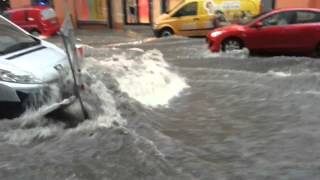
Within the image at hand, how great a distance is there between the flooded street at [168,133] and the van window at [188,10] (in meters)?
11.1

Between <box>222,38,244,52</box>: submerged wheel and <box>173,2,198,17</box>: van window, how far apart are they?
576cm

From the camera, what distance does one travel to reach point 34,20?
24188 mm

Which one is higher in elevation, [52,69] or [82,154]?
[52,69]

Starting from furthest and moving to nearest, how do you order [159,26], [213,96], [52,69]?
1. [159,26]
2. [213,96]
3. [52,69]

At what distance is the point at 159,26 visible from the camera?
21.5 m

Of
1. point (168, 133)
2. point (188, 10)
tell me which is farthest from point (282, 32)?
point (168, 133)

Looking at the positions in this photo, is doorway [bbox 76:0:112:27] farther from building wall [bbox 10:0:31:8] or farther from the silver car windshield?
the silver car windshield

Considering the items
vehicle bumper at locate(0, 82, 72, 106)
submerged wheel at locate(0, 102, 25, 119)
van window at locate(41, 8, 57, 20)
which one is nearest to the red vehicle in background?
van window at locate(41, 8, 57, 20)

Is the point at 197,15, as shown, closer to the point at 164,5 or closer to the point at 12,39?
the point at 164,5

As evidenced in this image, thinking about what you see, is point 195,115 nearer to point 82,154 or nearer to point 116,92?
point 116,92

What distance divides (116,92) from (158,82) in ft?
5.48

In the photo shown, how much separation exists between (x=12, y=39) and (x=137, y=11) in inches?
790

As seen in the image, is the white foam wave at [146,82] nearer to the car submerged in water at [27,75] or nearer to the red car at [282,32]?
the car submerged in water at [27,75]

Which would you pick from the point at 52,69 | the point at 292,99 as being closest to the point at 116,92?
the point at 52,69
